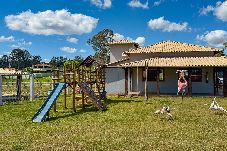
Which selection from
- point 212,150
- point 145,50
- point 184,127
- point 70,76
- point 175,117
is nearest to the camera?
point 212,150

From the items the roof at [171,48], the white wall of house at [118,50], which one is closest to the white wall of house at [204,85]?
the roof at [171,48]

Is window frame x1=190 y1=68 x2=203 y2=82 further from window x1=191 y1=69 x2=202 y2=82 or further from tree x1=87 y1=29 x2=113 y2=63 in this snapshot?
tree x1=87 y1=29 x2=113 y2=63

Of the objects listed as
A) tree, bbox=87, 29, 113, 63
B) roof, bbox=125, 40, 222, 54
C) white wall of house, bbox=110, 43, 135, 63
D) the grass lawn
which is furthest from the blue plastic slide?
tree, bbox=87, 29, 113, 63

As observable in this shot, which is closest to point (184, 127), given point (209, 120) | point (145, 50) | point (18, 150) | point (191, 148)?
point (209, 120)

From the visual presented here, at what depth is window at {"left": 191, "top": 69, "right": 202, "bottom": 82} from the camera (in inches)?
1241

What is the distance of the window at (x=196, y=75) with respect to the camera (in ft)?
103

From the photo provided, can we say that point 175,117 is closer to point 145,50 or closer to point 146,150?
point 146,150

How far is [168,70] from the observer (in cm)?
3198

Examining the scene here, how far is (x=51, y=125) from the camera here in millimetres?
13906

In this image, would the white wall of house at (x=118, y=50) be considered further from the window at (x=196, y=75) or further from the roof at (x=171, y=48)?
the window at (x=196, y=75)

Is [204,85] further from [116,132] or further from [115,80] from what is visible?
[116,132]

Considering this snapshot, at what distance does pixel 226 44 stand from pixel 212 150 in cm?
6511

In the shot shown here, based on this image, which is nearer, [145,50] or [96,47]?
[145,50]

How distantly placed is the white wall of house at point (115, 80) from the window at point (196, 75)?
6575mm
